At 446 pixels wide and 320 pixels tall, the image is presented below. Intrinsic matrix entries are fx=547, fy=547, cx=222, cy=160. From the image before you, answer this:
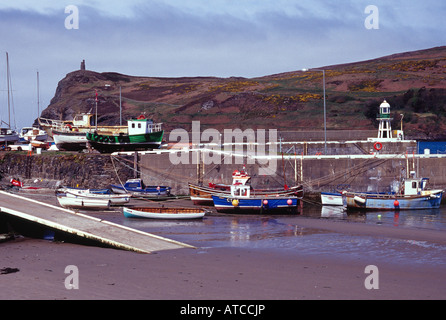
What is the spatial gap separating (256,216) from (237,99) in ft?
223

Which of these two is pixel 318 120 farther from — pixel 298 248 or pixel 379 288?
pixel 379 288

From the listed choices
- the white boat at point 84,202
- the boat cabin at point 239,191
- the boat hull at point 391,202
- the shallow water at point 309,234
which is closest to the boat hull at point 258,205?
the boat cabin at point 239,191

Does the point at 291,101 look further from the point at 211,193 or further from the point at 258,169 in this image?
the point at 211,193

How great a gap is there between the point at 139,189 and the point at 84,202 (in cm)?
685

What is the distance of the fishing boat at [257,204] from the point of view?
111ft

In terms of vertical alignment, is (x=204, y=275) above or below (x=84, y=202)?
below

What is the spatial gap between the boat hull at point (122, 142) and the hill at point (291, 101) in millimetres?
25182

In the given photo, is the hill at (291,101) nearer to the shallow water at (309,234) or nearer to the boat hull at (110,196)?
the boat hull at (110,196)

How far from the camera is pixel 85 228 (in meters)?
20.3
